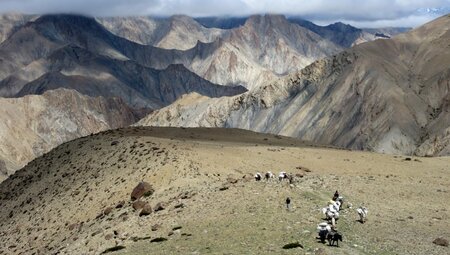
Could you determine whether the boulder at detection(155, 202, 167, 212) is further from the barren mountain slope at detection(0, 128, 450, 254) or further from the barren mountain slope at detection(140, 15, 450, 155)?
the barren mountain slope at detection(140, 15, 450, 155)

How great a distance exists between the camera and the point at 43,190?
51500 millimetres

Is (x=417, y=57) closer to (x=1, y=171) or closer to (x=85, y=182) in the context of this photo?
(x=1, y=171)

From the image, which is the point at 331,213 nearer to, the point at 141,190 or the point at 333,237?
the point at 333,237

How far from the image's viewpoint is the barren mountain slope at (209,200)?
30.9 meters

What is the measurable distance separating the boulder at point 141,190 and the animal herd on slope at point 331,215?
6871 millimetres

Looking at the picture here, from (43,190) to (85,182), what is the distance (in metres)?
5.17

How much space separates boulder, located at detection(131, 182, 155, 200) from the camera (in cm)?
4138

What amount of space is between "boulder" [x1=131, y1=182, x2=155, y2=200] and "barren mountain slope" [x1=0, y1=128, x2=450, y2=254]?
58cm

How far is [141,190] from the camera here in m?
41.7

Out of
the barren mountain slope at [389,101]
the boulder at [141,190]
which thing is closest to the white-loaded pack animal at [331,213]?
the boulder at [141,190]

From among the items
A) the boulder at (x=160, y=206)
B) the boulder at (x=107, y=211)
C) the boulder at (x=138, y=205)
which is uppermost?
the boulder at (x=160, y=206)

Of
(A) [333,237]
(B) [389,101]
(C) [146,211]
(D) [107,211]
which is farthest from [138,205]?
(B) [389,101]

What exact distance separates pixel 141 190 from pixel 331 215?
1433 centimetres

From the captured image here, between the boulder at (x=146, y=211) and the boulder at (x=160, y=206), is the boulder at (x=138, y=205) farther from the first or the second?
the boulder at (x=160, y=206)
